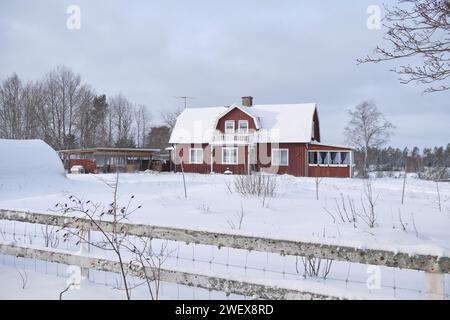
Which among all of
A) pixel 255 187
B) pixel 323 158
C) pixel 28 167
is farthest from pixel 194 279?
pixel 323 158

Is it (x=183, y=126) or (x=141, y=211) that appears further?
(x=183, y=126)

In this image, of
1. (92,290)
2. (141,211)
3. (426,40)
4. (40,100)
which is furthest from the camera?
(40,100)

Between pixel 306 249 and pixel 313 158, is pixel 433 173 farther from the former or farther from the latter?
pixel 306 249

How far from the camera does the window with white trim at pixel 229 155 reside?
33.6 meters

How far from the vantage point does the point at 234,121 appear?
34281 millimetres

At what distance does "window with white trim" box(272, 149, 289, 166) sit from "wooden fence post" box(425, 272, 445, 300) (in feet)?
97.8

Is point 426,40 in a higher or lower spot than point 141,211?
higher

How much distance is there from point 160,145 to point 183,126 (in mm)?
31682

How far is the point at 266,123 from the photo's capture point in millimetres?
34344

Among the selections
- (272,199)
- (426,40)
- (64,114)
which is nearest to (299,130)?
(272,199)

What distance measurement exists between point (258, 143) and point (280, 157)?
218 centimetres

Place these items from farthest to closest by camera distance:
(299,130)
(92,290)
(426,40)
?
(299,130)
(426,40)
(92,290)

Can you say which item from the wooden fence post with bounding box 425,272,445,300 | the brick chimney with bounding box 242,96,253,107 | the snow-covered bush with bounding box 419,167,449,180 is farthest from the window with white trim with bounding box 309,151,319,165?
the wooden fence post with bounding box 425,272,445,300
